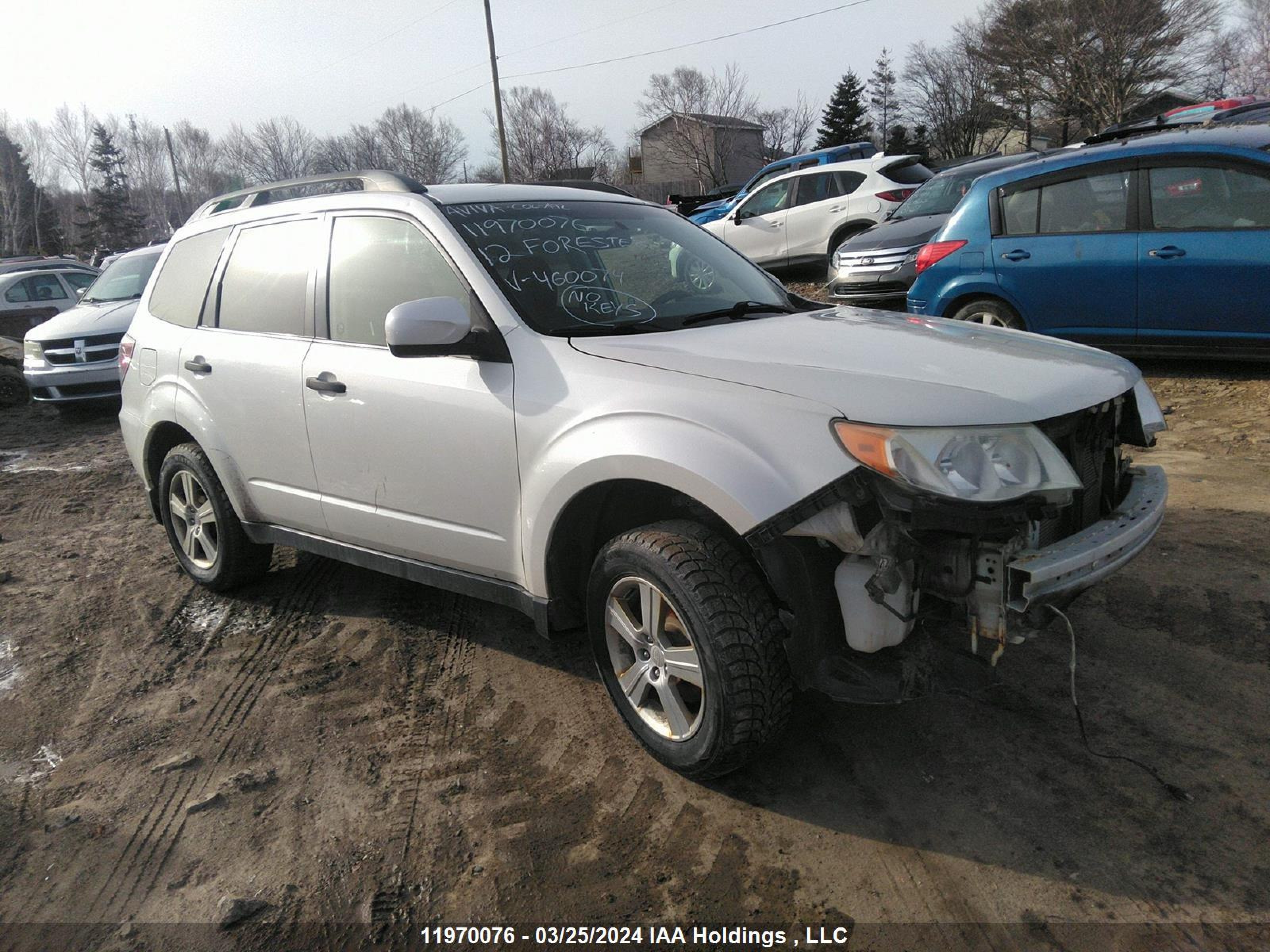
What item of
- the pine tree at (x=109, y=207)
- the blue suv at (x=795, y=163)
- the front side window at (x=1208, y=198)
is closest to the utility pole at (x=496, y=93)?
the blue suv at (x=795, y=163)

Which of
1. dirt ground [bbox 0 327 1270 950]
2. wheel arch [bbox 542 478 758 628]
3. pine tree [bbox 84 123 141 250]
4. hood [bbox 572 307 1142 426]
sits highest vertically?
pine tree [bbox 84 123 141 250]

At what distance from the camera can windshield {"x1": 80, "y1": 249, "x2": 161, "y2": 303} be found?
11.2 m

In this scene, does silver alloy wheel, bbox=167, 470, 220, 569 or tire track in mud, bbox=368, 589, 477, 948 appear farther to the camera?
silver alloy wheel, bbox=167, 470, 220, 569

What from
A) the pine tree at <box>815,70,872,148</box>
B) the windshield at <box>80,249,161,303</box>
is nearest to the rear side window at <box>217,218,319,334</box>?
the windshield at <box>80,249,161,303</box>

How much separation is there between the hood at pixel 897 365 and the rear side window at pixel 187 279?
8.03 feet

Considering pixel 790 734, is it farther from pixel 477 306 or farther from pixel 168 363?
pixel 168 363

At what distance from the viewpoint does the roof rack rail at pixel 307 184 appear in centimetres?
371

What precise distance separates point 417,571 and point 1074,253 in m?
5.38

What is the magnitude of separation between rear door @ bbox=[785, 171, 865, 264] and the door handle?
32.2 ft

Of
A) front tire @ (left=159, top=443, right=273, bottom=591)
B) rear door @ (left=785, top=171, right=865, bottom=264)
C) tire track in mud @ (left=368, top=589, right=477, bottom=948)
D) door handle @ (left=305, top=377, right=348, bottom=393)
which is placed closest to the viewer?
tire track in mud @ (left=368, top=589, right=477, bottom=948)

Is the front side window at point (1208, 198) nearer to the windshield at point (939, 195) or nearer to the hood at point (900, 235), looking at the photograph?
the hood at point (900, 235)

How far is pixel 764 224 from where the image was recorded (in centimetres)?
1275

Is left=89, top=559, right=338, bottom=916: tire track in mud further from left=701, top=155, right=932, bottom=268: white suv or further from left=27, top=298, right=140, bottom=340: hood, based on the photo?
left=701, top=155, right=932, bottom=268: white suv

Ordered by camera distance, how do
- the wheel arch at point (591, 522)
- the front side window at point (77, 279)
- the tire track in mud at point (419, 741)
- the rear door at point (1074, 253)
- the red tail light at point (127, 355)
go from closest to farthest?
the tire track in mud at point (419, 741) < the wheel arch at point (591, 522) < the red tail light at point (127, 355) < the rear door at point (1074, 253) < the front side window at point (77, 279)
